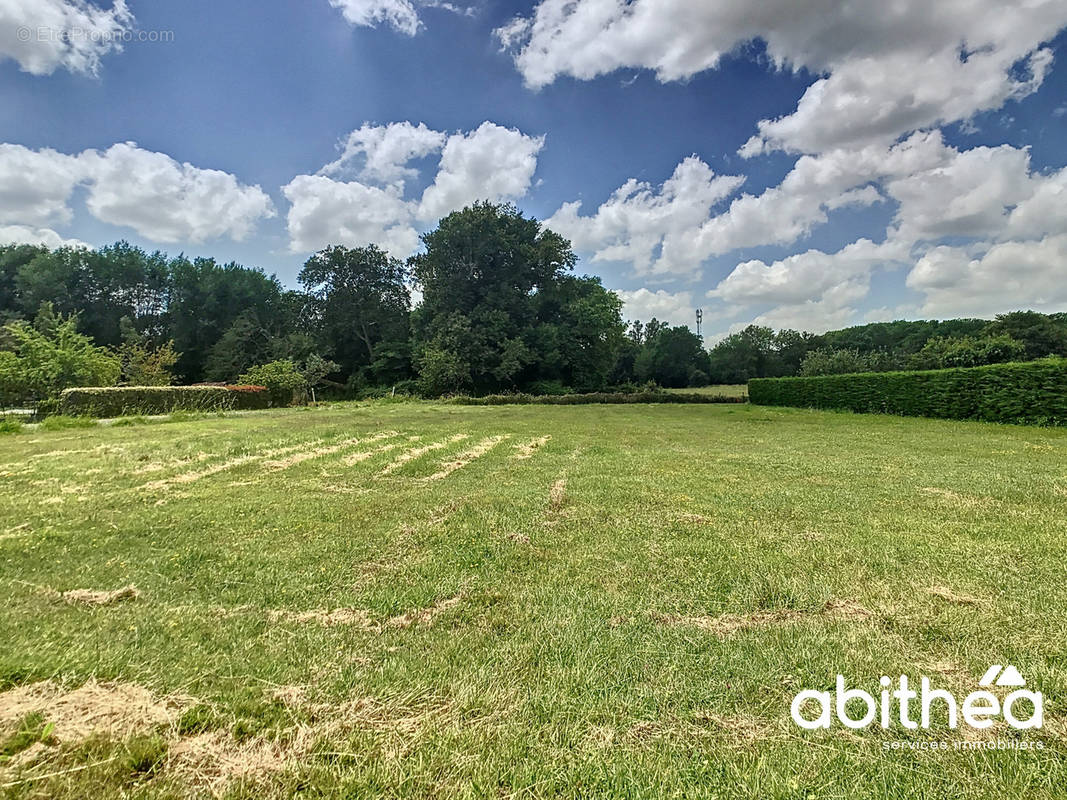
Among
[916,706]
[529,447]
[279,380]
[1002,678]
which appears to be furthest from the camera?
[279,380]

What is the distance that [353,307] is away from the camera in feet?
140

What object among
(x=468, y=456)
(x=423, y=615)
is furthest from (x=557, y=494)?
(x=468, y=456)

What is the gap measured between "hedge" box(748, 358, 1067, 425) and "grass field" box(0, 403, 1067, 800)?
34.7 ft

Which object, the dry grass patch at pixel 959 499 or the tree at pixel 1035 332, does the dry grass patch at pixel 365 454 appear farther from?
the tree at pixel 1035 332

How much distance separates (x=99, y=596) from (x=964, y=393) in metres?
20.6

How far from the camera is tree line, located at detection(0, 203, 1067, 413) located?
3566cm

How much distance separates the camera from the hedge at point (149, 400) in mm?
16656

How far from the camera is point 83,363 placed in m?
18.6

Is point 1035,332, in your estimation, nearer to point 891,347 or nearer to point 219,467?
point 891,347

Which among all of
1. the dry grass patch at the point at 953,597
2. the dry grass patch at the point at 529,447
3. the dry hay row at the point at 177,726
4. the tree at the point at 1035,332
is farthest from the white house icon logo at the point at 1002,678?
the tree at the point at 1035,332

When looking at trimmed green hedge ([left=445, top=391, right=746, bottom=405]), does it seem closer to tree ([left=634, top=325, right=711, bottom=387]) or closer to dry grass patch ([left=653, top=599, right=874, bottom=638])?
tree ([left=634, top=325, right=711, bottom=387])

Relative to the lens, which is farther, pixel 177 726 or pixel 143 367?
pixel 143 367

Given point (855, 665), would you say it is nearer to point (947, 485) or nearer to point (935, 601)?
point (935, 601)

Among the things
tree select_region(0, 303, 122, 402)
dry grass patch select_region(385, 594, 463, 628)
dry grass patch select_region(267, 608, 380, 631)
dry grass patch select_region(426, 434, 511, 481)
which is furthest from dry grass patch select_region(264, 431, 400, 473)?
tree select_region(0, 303, 122, 402)
